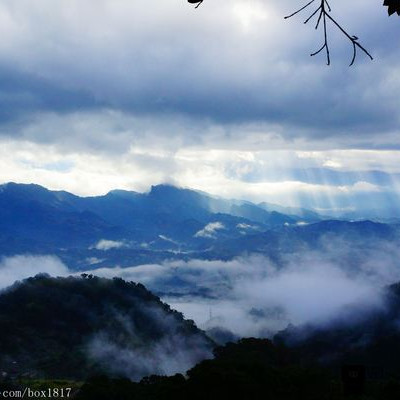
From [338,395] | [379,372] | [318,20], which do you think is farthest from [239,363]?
[379,372]

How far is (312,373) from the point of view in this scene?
65.6 metres

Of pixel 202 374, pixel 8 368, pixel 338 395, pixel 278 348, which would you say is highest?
pixel 8 368

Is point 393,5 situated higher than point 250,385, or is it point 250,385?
point 393,5

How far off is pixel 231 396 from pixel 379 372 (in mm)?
125170

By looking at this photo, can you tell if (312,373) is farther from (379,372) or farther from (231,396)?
(379,372)

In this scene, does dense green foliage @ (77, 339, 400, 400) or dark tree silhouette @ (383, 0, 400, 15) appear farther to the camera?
dense green foliage @ (77, 339, 400, 400)

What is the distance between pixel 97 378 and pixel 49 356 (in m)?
121

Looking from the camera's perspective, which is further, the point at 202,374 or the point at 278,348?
the point at 278,348

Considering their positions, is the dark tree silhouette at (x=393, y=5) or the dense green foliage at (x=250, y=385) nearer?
the dark tree silhouette at (x=393, y=5)

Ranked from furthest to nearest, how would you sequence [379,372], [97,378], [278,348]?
1. [379,372]
2. [278,348]
3. [97,378]

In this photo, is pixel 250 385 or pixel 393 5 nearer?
pixel 393 5

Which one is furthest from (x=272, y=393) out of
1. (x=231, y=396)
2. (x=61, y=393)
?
(x=61, y=393)

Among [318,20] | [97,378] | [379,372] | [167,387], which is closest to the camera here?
[318,20]

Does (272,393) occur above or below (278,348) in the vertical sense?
below
